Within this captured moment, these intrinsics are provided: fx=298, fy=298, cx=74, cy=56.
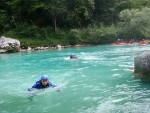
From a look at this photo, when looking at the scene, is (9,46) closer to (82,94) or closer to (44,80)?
(44,80)

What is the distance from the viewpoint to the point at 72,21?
1916 inches

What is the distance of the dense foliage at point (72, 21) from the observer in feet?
146

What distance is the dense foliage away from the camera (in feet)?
146

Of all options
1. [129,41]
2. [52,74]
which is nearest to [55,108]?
[52,74]

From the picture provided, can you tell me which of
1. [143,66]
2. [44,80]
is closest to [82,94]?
[44,80]

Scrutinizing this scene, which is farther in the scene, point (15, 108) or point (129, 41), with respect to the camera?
point (129, 41)

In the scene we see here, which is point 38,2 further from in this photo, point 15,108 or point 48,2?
point 15,108

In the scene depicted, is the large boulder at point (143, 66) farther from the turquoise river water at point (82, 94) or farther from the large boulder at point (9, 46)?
the large boulder at point (9, 46)

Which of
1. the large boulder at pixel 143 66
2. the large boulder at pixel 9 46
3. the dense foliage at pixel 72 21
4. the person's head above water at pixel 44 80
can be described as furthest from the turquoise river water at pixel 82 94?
the dense foliage at pixel 72 21

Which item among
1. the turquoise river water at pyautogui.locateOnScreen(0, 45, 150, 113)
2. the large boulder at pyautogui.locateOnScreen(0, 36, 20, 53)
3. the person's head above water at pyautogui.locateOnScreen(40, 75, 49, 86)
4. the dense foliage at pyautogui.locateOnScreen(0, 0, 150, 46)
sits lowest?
the turquoise river water at pyautogui.locateOnScreen(0, 45, 150, 113)

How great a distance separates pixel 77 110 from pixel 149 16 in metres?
36.6

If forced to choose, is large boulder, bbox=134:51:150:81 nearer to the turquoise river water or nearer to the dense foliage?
the turquoise river water

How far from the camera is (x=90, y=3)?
47250mm

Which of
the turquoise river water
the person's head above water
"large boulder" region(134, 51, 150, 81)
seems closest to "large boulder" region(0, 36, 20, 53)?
the turquoise river water
